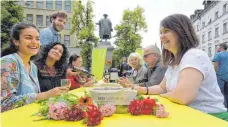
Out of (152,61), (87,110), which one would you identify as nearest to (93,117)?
(87,110)

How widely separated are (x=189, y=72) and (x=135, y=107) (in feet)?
1.58

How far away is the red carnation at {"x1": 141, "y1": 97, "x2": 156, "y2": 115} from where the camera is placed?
1.11 meters

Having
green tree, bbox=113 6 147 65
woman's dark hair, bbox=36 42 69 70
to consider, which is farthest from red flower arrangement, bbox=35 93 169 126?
green tree, bbox=113 6 147 65

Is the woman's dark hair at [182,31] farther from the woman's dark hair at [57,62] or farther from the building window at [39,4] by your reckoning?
the building window at [39,4]

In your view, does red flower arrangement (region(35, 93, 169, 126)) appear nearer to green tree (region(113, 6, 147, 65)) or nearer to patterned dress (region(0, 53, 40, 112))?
patterned dress (region(0, 53, 40, 112))

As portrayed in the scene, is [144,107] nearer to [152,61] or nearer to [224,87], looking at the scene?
[152,61]

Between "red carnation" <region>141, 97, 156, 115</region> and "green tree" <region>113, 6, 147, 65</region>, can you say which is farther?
"green tree" <region>113, 6, 147, 65</region>

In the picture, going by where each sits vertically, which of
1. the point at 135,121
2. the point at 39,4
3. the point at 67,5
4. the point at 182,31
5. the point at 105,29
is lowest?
the point at 135,121

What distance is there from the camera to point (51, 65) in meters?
3.10

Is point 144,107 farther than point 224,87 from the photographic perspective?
No

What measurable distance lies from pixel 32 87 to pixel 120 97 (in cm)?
98

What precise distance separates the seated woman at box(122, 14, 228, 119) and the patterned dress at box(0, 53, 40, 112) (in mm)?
939

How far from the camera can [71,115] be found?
0.97 m

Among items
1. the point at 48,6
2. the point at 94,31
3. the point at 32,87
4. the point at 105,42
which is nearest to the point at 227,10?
the point at 94,31
